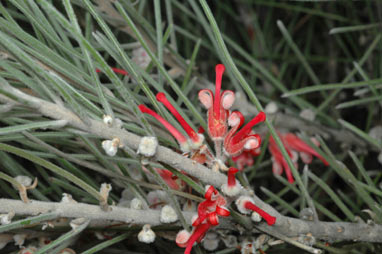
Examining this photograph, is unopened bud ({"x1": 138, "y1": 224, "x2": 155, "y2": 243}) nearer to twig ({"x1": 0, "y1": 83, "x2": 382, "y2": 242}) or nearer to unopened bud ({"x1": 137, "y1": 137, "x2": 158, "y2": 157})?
twig ({"x1": 0, "y1": 83, "x2": 382, "y2": 242})

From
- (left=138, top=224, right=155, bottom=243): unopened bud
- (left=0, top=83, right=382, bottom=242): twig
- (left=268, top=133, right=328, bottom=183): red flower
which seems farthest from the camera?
(left=268, top=133, right=328, bottom=183): red flower

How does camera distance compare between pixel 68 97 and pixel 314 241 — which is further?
pixel 314 241

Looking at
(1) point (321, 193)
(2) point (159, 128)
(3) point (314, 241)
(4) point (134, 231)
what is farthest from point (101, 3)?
(1) point (321, 193)

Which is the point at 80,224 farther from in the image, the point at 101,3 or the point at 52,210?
the point at 101,3

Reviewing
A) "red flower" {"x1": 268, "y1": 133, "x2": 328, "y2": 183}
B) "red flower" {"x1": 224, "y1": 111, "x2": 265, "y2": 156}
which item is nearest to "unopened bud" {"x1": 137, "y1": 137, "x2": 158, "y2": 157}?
"red flower" {"x1": 224, "y1": 111, "x2": 265, "y2": 156}

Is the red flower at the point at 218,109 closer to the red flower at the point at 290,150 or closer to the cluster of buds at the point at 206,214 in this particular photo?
the cluster of buds at the point at 206,214

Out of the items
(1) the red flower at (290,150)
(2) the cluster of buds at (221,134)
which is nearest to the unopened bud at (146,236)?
(2) the cluster of buds at (221,134)

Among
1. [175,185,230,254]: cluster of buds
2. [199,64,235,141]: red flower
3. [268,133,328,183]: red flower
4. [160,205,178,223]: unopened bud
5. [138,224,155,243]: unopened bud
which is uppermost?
[199,64,235,141]: red flower

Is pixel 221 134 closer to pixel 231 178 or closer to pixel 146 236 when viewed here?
pixel 231 178

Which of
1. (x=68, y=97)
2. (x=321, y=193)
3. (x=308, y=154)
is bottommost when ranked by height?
(x=321, y=193)
